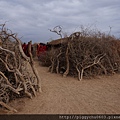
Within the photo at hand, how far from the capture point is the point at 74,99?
5.92 meters

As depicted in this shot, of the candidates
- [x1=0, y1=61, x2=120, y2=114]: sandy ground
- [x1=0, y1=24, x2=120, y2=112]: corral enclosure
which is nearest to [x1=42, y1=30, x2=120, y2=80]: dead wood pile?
[x1=0, y1=24, x2=120, y2=112]: corral enclosure

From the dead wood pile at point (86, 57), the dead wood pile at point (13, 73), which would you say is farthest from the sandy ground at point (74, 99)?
the dead wood pile at point (86, 57)

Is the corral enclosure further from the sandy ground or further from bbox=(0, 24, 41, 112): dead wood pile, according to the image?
the sandy ground

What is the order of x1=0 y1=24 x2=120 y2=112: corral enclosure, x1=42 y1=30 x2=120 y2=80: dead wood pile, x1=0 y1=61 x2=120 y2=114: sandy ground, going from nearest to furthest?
x1=0 y1=61 x2=120 y2=114: sandy ground
x1=0 y1=24 x2=120 y2=112: corral enclosure
x1=42 y1=30 x2=120 y2=80: dead wood pile

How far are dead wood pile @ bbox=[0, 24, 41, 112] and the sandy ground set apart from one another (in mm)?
293

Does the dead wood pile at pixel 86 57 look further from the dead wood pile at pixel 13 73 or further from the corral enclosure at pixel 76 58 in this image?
the dead wood pile at pixel 13 73

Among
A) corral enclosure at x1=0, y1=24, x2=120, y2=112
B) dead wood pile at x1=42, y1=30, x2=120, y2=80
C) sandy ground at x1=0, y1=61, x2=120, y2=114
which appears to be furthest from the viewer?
dead wood pile at x1=42, y1=30, x2=120, y2=80

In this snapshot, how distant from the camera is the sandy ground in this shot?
508 cm

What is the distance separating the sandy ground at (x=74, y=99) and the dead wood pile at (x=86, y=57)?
3.81 ft

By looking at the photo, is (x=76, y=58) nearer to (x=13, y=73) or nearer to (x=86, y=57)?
(x=86, y=57)

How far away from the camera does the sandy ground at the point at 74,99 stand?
5.08 meters

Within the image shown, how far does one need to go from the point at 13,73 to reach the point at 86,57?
426 cm

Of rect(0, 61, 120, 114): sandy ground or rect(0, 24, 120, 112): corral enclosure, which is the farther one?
rect(0, 24, 120, 112): corral enclosure

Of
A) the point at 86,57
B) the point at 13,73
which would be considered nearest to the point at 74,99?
the point at 13,73
